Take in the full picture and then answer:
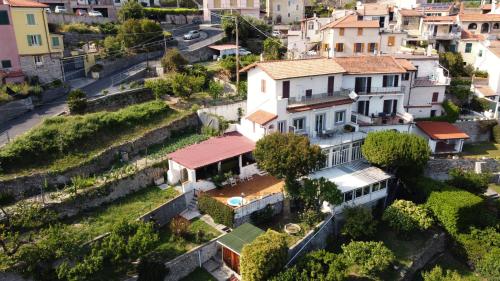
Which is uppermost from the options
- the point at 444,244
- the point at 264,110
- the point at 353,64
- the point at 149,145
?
the point at 353,64

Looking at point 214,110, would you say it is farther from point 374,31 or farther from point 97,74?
point 374,31

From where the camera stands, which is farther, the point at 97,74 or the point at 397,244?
the point at 97,74

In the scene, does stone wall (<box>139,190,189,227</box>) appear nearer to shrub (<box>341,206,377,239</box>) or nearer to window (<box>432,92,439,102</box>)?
shrub (<box>341,206,377,239</box>)

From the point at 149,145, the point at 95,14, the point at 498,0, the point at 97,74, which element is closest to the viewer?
the point at 149,145

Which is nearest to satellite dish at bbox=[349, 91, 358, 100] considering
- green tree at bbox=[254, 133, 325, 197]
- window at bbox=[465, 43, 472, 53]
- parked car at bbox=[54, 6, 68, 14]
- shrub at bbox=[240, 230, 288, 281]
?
green tree at bbox=[254, 133, 325, 197]

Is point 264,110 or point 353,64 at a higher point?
point 353,64

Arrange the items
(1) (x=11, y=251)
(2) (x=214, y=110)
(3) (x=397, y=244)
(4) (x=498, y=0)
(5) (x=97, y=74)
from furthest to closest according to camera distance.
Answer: (4) (x=498, y=0) < (5) (x=97, y=74) < (2) (x=214, y=110) < (3) (x=397, y=244) < (1) (x=11, y=251)

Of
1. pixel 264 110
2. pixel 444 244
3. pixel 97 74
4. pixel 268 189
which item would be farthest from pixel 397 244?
pixel 97 74
